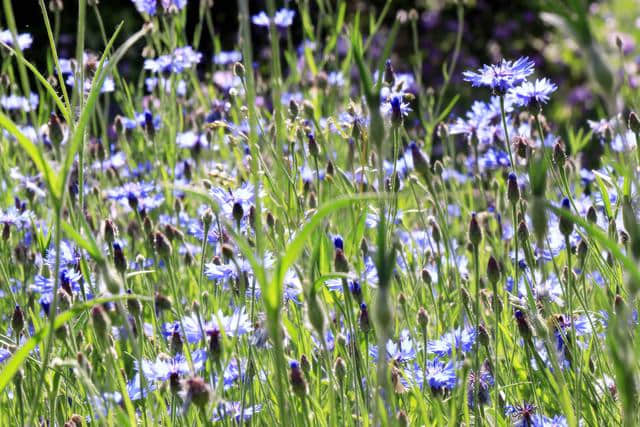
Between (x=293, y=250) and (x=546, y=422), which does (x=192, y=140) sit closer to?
(x=546, y=422)

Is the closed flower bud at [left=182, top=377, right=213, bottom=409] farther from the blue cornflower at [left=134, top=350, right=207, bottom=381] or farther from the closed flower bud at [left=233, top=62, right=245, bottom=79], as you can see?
the closed flower bud at [left=233, top=62, right=245, bottom=79]

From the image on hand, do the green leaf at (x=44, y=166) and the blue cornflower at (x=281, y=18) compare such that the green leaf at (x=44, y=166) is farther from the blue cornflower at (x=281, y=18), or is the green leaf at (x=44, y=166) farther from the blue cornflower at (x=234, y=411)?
the blue cornflower at (x=281, y=18)

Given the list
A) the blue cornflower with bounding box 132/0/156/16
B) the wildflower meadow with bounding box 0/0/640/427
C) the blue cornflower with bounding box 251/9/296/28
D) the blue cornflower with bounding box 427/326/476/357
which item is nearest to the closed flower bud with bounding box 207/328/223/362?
the wildflower meadow with bounding box 0/0/640/427

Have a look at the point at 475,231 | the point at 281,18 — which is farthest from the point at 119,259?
the point at 281,18

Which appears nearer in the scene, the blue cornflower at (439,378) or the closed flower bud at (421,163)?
the closed flower bud at (421,163)

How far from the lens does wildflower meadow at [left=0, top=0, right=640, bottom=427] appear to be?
89 centimetres

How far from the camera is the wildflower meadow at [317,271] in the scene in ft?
2.92

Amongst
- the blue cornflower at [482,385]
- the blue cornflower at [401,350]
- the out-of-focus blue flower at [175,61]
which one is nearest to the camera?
the blue cornflower at [482,385]

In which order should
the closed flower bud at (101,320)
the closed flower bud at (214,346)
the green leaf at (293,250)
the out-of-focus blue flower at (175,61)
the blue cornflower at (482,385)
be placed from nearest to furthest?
the green leaf at (293,250) → the closed flower bud at (101,320) → the closed flower bud at (214,346) → the blue cornflower at (482,385) → the out-of-focus blue flower at (175,61)

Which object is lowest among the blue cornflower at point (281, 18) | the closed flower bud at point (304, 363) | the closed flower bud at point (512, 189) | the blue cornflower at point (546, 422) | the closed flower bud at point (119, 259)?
the blue cornflower at point (546, 422)

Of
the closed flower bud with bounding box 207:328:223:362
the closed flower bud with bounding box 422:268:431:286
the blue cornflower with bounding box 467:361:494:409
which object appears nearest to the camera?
the closed flower bud with bounding box 207:328:223:362

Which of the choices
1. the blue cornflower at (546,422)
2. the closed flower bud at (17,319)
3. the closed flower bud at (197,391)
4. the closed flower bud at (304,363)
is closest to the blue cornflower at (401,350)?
the closed flower bud at (304,363)

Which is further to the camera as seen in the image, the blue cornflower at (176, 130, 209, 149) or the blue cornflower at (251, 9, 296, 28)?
the blue cornflower at (251, 9, 296, 28)

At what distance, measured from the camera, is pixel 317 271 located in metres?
1.45
